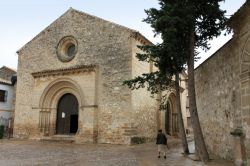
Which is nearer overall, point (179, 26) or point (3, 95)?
point (179, 26)

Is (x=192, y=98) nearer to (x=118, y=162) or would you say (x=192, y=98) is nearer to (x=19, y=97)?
(x=118, y=162)

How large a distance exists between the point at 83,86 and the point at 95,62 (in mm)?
1629

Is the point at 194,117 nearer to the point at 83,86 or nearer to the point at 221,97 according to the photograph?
the point at 221,97

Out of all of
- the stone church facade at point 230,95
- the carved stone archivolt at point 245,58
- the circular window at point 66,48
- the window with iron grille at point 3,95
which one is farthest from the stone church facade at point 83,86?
the carved stone archivolt at point 245,58

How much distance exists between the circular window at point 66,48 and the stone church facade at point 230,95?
31.1ft

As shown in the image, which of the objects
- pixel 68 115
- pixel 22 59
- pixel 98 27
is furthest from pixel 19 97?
pixel 98 27

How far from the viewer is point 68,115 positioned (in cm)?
1939

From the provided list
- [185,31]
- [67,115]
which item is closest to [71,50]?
[67,115]

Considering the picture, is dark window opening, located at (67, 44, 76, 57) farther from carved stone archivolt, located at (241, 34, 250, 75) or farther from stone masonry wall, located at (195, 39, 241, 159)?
carved stone archivolt, located at (241, 34, 250, 75)

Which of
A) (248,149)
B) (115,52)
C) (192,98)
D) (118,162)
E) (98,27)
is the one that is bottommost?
(118,162)

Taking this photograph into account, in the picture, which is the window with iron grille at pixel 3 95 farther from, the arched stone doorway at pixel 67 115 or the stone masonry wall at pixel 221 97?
the stone masonry wall at pixel 221 97

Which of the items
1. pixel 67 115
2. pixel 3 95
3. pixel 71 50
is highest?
pixel 71 50

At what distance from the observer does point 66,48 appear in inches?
792

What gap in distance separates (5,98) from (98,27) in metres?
11.4
